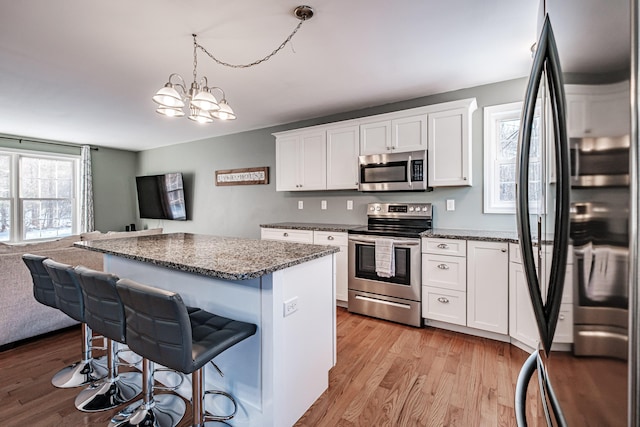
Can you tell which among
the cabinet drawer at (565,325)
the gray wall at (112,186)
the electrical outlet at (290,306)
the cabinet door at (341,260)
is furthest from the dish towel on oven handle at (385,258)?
the gray wall at (112,186)

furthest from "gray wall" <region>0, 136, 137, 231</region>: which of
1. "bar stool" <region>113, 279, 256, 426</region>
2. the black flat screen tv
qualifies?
"bar stool" <region>113, 279, 256, 426</region>

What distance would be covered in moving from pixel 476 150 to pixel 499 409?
7.79 ft

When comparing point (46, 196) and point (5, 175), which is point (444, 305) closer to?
point (46, 196)

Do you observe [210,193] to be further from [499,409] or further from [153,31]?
[499,409]

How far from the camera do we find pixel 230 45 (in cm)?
243

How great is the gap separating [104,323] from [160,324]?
558mm

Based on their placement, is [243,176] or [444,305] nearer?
[444,305]

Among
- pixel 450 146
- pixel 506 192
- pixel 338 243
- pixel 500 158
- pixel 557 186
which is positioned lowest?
pixel 338 243

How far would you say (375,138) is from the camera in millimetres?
3529

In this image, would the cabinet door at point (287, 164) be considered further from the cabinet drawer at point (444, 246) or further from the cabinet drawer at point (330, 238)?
the cabinet drawer at point (444, 246)

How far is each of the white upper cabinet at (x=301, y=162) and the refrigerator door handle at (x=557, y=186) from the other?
324 centimetres

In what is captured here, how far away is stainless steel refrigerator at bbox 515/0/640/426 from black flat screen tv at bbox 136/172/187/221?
243 inches

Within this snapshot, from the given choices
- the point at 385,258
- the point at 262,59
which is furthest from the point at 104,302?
the point at 385,258

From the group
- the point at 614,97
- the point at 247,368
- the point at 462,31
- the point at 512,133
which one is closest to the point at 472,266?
the point at 512,133
